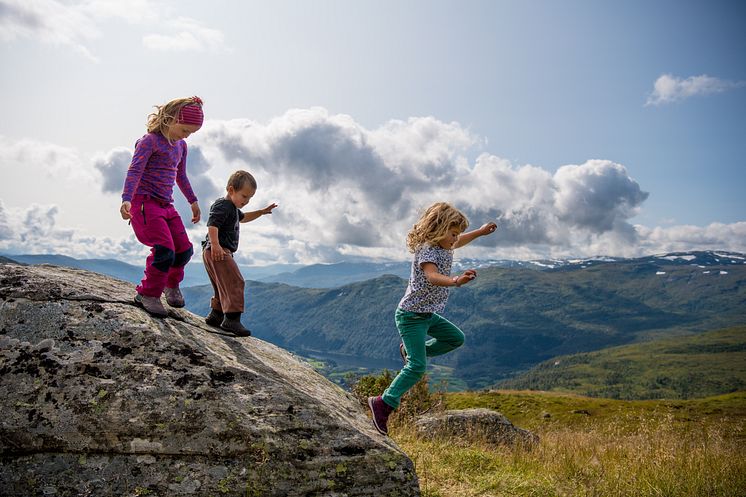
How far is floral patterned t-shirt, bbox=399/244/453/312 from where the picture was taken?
666 centimetres

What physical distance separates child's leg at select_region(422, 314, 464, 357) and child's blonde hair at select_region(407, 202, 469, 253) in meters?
1.20

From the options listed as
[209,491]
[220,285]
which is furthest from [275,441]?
[220,285]

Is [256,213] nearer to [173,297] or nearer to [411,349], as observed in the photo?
[173,297]

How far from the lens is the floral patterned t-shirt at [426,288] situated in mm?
6660

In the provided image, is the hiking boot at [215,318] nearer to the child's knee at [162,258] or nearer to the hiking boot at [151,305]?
the hiking boot at [151,305]

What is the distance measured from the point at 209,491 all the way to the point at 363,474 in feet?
5.43

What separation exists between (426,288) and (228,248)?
3332mm

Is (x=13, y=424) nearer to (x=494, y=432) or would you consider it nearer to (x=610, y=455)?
(x=610, y=455)

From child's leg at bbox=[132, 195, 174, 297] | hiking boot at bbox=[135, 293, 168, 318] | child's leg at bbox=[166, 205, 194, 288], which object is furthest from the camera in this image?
child's leg at bbox=[166, 205, 194, 288]

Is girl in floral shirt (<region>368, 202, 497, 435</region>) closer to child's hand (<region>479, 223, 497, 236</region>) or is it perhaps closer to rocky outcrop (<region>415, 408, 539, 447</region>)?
child's hand (<region>479, 223, 497, 236</region>)

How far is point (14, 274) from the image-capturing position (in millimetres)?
6117

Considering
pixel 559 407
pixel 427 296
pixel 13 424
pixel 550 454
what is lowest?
pixel 559 407

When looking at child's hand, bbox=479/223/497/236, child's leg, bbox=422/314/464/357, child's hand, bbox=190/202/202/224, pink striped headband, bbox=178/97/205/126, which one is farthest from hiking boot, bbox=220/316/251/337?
child's hand, bbox=479/223/497/236

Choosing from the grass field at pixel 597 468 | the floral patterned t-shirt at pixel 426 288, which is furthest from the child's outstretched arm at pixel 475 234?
the grass field at pixel 597 468
